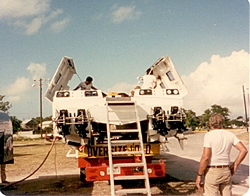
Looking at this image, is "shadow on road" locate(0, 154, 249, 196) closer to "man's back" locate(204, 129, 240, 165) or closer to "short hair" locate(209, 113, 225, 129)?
"man's back" locate(204, 129, 240, 165)

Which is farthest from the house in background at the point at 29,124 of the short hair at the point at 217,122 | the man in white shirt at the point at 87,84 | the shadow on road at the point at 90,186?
the short hair at the point at 217,122

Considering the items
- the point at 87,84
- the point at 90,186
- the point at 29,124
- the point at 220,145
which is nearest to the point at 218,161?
the point at 220,145

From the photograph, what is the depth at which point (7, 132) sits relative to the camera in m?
7.15

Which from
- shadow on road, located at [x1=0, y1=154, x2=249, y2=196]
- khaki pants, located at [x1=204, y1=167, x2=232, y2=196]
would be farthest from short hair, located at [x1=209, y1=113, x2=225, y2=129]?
shadow on road, located at [x1=0, y1=154, x2=249, y2=196]

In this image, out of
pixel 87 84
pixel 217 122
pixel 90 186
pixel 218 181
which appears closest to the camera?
pixel 218 181

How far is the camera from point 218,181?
13.3 ft

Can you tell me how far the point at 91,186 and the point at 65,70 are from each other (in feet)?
9.81

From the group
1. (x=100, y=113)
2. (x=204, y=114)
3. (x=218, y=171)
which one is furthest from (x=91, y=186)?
(x=204, y=114)

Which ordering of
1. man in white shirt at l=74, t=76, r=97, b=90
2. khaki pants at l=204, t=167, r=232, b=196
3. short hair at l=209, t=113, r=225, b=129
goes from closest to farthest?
khaki pants at l=204, t=167, r=232, b=196
short hair at l=209, t=113, r=225, b=129
man in white shirt at l=74, t=76, r=97, b=90

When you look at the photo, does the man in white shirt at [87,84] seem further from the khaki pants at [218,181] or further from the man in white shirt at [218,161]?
the khaki pants at [218,181]

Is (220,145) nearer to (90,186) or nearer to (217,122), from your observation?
(217,122)

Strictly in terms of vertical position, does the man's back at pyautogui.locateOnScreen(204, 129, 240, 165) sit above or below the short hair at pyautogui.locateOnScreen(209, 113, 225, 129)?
below

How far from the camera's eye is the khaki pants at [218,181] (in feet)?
13.3

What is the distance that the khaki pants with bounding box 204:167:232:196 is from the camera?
4.07 meters
